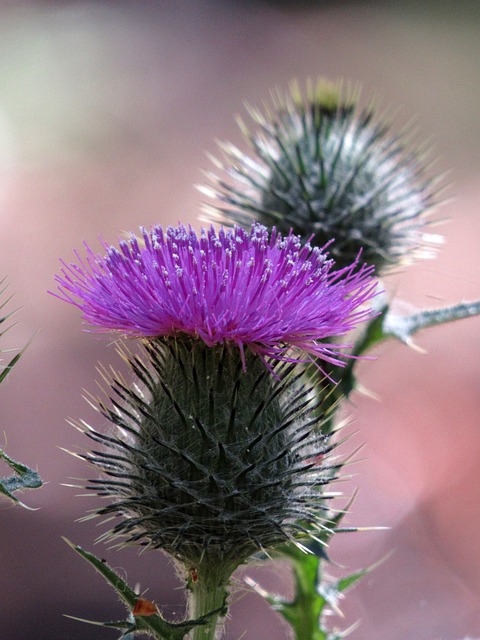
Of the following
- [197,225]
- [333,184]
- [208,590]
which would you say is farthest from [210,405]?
[197,225]

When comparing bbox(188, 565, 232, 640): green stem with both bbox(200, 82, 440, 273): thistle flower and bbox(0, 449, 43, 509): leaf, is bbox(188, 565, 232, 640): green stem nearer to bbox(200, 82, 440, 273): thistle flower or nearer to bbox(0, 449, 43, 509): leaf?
bbox(0, 449, 43, 509): leaf

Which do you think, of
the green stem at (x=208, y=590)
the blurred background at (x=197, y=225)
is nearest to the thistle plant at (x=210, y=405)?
the green stem at (x=208, y=590)

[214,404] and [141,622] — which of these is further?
[214,404]

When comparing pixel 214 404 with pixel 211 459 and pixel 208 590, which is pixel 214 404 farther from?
pixel 208 590

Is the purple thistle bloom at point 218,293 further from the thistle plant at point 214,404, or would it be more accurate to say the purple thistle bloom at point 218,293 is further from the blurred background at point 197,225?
the blurred background at point 197,225

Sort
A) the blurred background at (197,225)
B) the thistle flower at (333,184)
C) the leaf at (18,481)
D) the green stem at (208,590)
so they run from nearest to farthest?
1. the leaf at (18,481)
2. the green stem at (208,590)
3. the thistle flower at (333,184)
4. the blurred background at (197,225)

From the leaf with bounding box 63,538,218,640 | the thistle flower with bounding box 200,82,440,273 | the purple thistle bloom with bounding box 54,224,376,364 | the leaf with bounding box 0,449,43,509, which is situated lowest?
the leaf with bounding box 63,538,218,640

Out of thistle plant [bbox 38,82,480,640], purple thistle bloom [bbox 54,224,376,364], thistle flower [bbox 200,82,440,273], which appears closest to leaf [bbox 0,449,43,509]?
thistle plant [bbox 38,82,480,640]
